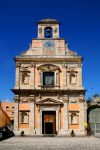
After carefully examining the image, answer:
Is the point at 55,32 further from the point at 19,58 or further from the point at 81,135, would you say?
the point at 81,135

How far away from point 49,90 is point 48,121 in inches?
154

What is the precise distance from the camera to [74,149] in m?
20.1

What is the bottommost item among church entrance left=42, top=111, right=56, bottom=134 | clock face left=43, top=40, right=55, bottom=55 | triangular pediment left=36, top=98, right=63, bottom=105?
church entrance left=42, top=111, right=56, bottom=134

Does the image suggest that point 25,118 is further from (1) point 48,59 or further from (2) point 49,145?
(2) point 49,145

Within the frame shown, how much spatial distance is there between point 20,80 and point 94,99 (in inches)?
386

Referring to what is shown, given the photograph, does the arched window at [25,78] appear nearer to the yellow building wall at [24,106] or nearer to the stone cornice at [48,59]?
the stone cornice at [48,59]

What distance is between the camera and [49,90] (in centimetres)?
4294

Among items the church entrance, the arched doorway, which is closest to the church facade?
the church entrance

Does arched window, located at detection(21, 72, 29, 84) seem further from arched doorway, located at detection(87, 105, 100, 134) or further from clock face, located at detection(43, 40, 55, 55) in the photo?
arched doorway, located at detection(87, 105, 100, 134)

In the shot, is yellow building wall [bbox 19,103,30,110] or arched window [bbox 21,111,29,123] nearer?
arched window [bbox 21,111,29,123]

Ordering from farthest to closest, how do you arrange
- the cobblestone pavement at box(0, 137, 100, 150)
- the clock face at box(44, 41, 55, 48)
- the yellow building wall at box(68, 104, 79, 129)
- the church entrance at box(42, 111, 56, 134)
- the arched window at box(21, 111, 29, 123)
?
1. the clock face at box(44, 41, 55, 48)
2. the church entrance at box(42, 111, 56, 134)
3. the arched window at box(21, 111, 29, 123)
4. the yellow building wall at box(68, 104, 79, 129)
5. the cobblestone pavement at box(0, 137, 100, 150)

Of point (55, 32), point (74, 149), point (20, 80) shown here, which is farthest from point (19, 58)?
point (74, 149)

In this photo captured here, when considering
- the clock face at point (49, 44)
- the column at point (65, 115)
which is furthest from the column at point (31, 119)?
the clock face at point (49, 44)

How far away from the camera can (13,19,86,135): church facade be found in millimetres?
42281
